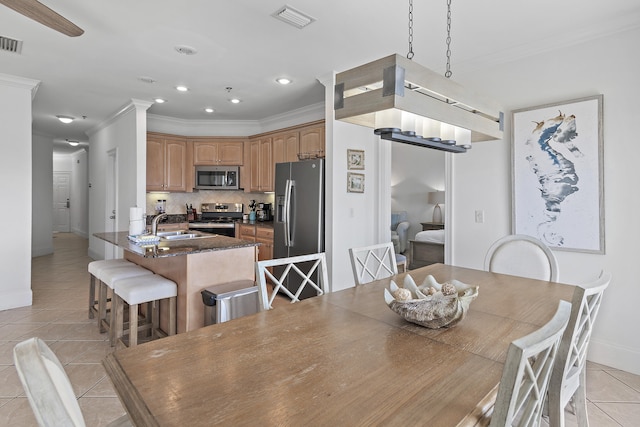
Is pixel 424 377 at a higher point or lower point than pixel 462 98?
lower

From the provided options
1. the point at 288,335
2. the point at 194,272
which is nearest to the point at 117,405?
the point at 194,272

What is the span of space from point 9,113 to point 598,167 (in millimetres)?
5742

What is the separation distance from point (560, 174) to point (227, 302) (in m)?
2.79

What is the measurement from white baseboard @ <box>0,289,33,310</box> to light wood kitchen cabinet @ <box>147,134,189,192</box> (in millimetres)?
2088

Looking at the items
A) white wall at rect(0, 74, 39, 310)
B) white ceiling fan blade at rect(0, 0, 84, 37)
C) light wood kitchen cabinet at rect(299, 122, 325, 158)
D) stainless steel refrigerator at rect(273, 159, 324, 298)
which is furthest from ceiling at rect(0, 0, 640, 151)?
stainless steel refrigerator at rect(273, 159, 324, 298)

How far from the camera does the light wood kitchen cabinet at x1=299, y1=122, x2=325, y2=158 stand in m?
4.59

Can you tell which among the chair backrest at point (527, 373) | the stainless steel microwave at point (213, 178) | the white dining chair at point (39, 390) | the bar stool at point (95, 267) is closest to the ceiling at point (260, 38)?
the stainless steel microwave at point (213, 178)

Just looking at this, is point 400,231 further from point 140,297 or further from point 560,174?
point 140,297

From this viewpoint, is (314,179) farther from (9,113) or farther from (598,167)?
(9,113)

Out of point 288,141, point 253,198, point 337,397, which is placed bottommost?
point 337,397

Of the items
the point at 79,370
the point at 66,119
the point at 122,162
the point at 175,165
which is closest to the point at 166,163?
the point at 175,165

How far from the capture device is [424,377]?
0.98 meters

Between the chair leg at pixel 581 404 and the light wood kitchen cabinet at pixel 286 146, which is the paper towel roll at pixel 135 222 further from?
the chair leg at pixel 581 404

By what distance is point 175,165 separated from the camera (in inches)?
224
